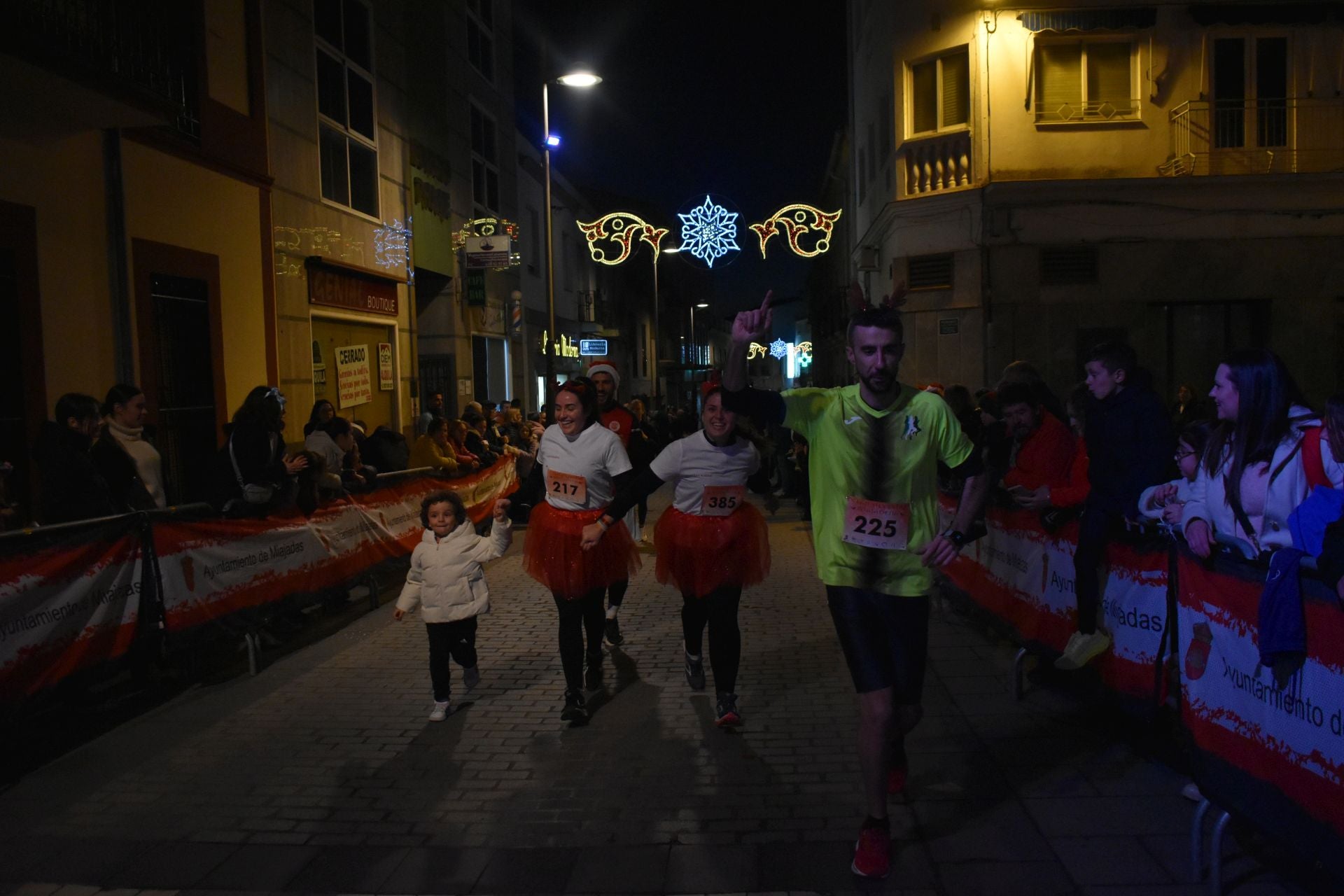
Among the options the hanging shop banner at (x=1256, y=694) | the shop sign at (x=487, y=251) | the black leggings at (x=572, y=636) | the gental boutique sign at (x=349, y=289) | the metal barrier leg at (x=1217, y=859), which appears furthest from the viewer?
the shop sign at (x=487, y=251)

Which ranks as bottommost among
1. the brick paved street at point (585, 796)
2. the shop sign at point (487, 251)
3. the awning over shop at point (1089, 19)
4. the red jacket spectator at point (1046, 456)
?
the brick paved street at point (585, 796)

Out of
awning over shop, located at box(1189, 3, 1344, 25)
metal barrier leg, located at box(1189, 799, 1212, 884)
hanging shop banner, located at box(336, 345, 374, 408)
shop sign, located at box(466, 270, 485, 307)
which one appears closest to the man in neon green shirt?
metal barrier leg, located at box(1189, 799, 1212, 884)

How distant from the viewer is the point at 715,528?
5.88 m

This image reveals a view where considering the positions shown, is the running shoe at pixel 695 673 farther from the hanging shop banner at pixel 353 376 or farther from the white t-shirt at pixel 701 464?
the hanging shop banner at pixel 353 376

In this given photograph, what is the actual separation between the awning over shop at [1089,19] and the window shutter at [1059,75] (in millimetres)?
349

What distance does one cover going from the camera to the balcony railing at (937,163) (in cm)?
1775

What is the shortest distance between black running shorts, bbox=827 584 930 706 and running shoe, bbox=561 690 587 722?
7.23 feet

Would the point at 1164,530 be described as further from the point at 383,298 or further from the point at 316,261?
the point at 383,298

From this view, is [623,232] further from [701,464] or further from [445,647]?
[445,647]

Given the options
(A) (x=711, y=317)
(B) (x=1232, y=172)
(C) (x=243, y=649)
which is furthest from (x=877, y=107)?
(A) (x=711, y=317)

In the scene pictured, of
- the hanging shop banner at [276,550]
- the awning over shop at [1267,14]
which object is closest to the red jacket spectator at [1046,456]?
the hanging shop banner at [276,550]

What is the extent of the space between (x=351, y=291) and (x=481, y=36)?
34.9 feet

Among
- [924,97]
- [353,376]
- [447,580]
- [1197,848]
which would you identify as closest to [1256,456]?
[1197,848]

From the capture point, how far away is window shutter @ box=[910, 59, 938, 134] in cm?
1827
